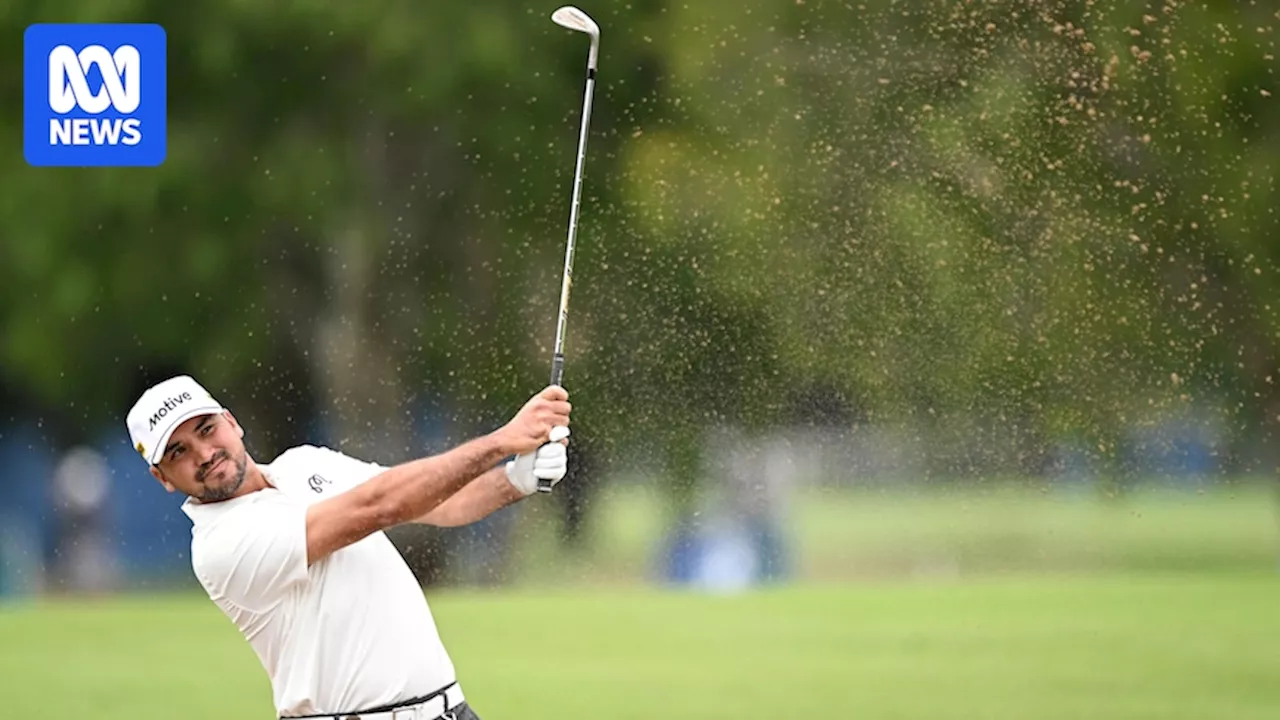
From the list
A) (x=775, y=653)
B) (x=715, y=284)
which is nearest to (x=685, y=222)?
(x=715, y=284)

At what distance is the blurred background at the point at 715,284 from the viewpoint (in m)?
10.8

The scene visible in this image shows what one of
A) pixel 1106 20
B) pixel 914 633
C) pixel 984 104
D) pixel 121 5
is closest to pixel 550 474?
pixel 914 633

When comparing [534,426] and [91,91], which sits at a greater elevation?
[91,91]

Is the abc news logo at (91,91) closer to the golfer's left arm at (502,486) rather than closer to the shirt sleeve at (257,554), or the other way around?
the golfer's left arm at (502,486)

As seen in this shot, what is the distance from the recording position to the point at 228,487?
3525mm

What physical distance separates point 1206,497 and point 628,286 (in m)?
3.49

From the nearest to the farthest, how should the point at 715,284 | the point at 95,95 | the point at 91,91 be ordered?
the point at 91,91 → the point at 95,95 → the point at 715,284

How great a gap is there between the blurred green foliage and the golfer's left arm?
667 centimetres

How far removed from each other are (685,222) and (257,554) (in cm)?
788

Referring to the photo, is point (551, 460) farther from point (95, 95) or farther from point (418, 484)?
point (95, 95)

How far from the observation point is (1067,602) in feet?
35.3

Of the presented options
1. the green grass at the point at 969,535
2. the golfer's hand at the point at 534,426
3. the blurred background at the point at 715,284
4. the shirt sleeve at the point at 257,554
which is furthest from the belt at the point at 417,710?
the green grass at the point at 969,535

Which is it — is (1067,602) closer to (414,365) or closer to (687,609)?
(687,609)

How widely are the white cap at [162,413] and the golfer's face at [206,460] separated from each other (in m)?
0.03
